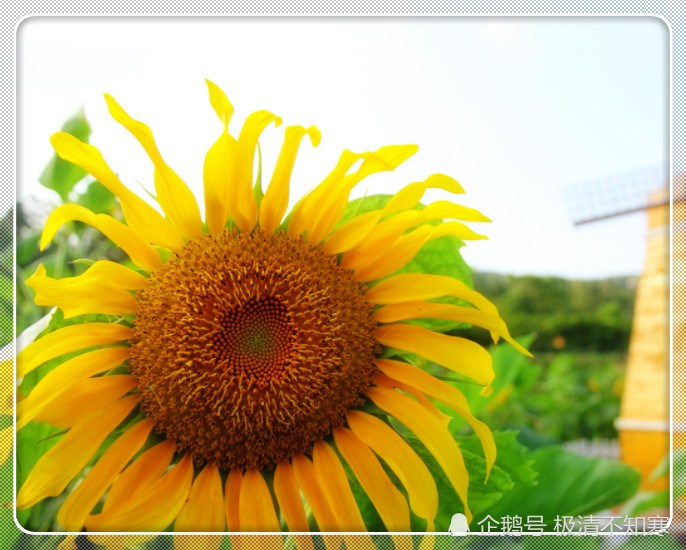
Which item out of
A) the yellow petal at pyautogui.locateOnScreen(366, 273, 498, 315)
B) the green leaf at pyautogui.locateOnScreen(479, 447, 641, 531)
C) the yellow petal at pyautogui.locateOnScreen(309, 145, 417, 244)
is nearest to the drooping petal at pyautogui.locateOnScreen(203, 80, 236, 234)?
the yellow petal at pyautogui.locateOnScreen(309, 145, 417, 244)

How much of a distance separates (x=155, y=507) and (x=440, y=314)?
436 mm

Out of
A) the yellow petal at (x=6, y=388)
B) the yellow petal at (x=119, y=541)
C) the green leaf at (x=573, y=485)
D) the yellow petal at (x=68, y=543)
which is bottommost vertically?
the green leaf at (x=573, y=485)

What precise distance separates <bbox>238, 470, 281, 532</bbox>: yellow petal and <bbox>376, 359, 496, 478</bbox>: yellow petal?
0.70ft

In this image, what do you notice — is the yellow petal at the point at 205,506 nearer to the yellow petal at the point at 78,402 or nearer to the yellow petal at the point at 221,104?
the yellow petal at the point at 78,402

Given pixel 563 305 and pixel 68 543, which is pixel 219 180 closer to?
pixel 68 543

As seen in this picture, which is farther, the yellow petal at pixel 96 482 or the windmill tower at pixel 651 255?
the windmill tower at pixel 651 255

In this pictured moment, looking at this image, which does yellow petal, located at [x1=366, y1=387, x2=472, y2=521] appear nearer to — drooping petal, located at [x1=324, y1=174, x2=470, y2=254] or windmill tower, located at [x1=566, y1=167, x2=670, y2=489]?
drooping petal, located at [x1=324, y1=174, x2=470, y2=254]

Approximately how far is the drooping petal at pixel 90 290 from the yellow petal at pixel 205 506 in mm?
236

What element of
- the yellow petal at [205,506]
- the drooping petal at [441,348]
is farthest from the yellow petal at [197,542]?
the drooping petal at [441,348]

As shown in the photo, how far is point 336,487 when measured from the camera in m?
0.84

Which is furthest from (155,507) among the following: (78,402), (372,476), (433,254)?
(433,254)

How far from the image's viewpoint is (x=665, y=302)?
1.11m

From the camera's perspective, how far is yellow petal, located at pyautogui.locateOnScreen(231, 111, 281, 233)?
86 cm

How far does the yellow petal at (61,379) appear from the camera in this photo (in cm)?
82
